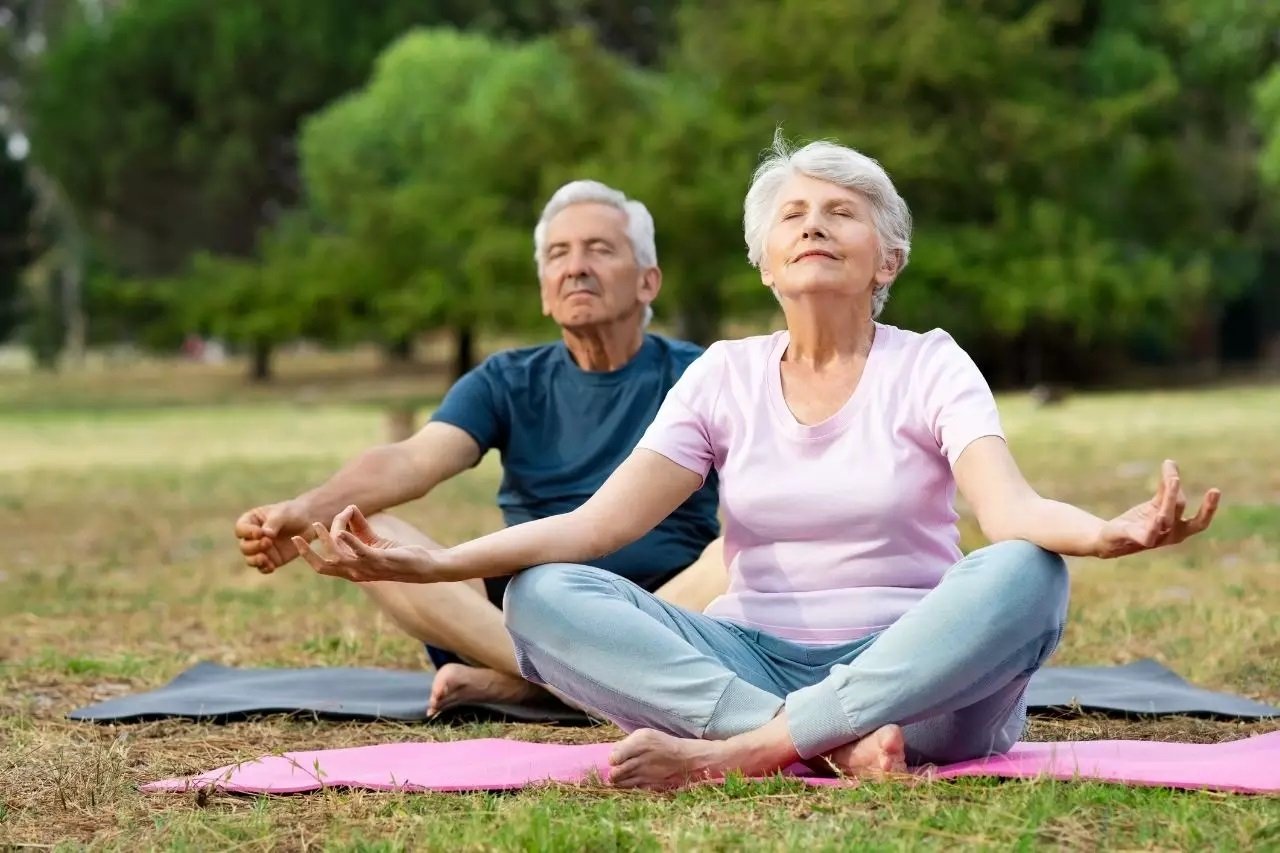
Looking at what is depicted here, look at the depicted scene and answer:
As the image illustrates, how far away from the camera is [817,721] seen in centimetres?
348

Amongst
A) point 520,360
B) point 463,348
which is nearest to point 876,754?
point 520,360

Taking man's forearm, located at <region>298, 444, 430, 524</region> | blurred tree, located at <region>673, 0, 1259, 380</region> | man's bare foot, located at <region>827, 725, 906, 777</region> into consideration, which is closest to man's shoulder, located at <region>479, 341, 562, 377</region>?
man's forearm, located at <region>298, 444, 430, 524</region>

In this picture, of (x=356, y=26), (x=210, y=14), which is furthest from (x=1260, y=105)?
(x=210, y=14)

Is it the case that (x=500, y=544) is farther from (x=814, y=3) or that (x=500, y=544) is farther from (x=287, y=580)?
(x=814, y=3)

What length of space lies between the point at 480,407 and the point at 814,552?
5.15 feet

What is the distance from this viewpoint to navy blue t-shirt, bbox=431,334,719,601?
506 cm

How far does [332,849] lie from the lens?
3178mm

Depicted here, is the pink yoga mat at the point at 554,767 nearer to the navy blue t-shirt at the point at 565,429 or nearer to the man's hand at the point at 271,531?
the man's hand at the point at 271,531

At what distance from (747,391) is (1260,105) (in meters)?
24.2

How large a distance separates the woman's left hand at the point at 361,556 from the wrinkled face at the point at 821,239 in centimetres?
99

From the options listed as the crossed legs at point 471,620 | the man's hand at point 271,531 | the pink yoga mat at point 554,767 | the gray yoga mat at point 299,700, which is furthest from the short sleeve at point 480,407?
the pink yoga mat at point 554,767

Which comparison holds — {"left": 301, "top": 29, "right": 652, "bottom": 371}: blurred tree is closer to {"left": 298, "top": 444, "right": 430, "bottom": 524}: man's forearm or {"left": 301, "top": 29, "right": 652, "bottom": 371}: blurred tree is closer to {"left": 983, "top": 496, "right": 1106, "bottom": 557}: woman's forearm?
{"left": 298, "top": 444, "right": 430, "bottom": 524}: man's forearm

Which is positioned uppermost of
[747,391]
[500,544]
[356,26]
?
[356,26]

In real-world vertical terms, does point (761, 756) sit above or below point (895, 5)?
below
